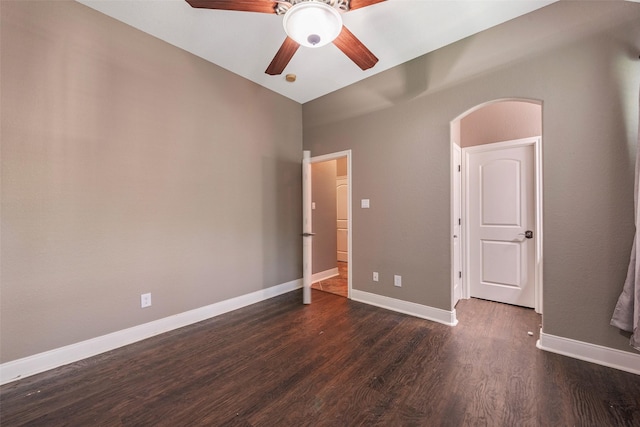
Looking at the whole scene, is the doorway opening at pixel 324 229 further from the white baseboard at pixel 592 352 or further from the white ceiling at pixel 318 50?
the white baseboard at pixel 592 352

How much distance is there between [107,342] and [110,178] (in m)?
1.44

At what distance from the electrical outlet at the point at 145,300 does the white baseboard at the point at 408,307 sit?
2.33 metres

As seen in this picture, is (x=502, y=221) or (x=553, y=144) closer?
(x=553, y=144)

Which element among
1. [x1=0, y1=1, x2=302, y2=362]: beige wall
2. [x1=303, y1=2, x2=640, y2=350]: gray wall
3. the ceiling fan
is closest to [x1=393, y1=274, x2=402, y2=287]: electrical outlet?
[x1=303, y1=2, x2=640, y2=350]: gray wall

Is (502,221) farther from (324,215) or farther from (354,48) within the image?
(354,48)

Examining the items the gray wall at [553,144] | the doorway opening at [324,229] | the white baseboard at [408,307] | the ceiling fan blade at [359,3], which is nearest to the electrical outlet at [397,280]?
the gray wall at [553,144]

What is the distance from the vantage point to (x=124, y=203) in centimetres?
237

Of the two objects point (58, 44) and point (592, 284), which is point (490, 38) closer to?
point (592, 284)

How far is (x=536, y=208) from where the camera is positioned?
3.02m

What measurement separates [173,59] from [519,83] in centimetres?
336

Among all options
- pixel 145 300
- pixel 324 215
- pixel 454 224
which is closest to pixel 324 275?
pixel 324 215

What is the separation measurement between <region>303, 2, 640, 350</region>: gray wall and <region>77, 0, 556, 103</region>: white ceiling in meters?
0.18

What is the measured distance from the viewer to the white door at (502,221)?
123 inches

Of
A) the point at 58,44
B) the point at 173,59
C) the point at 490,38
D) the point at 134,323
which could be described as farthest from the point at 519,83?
the point at 134,323
